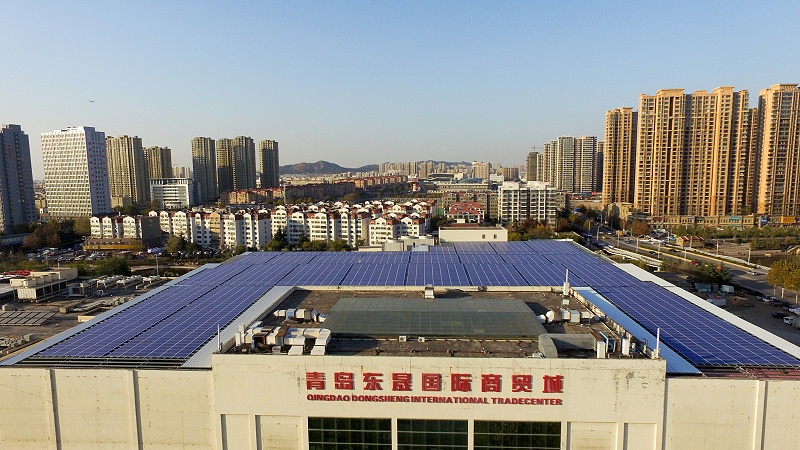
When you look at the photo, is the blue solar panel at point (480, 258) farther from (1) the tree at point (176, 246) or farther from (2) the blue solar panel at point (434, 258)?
(1) the tree at point (176, 246)

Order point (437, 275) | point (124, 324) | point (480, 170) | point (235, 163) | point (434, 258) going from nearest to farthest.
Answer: point (124, 324), point (437, 275), point (434, 258), point (235, 163), point (480, 170)

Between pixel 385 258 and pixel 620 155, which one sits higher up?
pixel 620 155

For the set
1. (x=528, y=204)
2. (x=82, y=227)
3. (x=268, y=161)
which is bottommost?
(x=82, y=227)

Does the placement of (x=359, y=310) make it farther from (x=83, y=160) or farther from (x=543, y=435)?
(x=83, y=160)

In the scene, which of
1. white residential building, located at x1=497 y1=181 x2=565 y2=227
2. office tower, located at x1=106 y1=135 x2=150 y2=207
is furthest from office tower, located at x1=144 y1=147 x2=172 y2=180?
white residential building, located at x1=497 y1=181 x2=565 y2=227

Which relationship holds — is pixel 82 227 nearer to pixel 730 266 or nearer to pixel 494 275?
pixel 494 275

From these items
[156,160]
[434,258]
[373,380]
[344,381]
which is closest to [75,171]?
[156,160]

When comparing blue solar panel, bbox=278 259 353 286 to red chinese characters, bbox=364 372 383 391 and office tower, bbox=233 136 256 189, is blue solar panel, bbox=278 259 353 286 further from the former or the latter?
office tower, bbox=233 136 256 189
